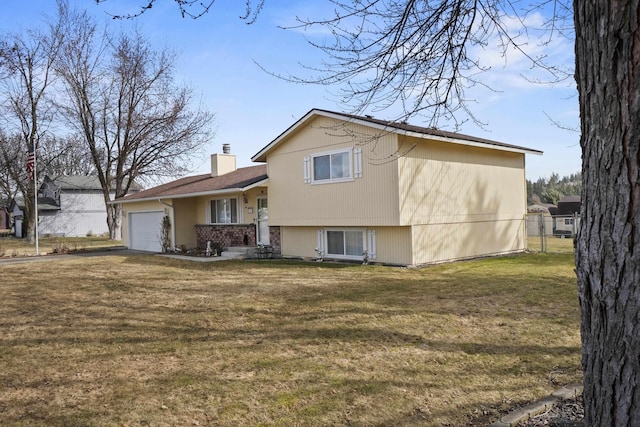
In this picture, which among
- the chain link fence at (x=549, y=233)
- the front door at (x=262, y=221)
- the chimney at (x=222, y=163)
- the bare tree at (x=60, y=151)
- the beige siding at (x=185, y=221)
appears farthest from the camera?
the bare tree at (x=60, y=151)

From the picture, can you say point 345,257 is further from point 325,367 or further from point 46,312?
point 325,367

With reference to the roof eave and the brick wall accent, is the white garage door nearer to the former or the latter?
the roof eave

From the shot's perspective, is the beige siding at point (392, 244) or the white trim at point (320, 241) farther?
the white trim at point (320, 241)

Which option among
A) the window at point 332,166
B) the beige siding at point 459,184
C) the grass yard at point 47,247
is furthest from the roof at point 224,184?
the beige siding at point 459,184

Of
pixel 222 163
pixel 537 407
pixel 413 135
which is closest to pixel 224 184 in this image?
pixel 222 163

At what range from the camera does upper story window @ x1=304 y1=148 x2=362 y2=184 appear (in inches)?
553

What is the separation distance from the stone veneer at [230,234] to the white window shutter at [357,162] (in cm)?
473

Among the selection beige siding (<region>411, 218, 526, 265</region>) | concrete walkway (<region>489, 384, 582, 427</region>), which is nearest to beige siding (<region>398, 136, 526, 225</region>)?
beige siding (<region>411, 218, 526, 265</region>)

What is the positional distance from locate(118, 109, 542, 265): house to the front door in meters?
0.04

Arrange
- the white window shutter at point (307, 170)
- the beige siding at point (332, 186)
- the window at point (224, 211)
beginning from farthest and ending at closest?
the window at point (224, 211)
the white window shutter at point (307, 170)
the beige siding at point (332, 186)

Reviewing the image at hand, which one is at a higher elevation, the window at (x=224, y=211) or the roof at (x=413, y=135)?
the roof at (x=413, y=135)

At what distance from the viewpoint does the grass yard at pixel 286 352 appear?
3.80 metres

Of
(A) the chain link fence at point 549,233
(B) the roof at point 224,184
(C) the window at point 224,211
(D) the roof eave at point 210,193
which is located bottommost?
(A) the chain link fence at point 549,233

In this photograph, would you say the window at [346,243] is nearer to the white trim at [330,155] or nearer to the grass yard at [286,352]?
the white trim at [330,155]
